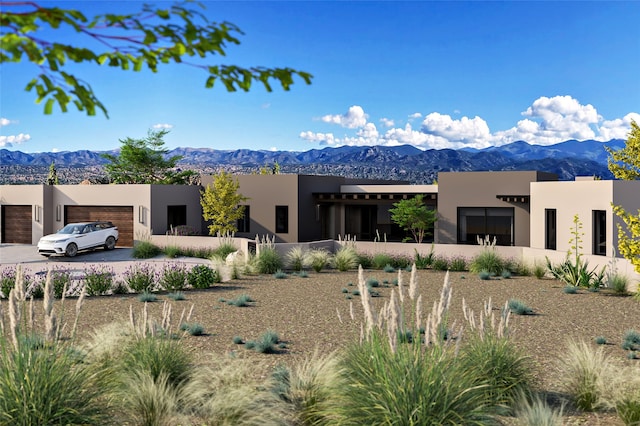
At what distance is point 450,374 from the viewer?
14.9 feet

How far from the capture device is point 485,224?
25.9 meters

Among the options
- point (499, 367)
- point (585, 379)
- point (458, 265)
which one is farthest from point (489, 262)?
point (499, 367)

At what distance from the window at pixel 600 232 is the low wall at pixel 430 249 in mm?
775

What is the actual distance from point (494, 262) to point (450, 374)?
15.0 metres

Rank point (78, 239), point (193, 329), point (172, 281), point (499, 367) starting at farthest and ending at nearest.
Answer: point (78, 239) < point (172, 281) < point (193, 329) < point (499, 367)

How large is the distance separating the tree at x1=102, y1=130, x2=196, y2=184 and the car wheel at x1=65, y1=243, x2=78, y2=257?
3517 centimetres

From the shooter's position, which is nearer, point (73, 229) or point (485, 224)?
point (73, 229)

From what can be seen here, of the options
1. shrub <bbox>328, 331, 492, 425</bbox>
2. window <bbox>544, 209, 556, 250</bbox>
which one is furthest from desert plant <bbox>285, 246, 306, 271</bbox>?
shrub <bbox>328, 331, 492, 425</bbox>

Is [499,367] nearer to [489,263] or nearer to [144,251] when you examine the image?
[489,263]

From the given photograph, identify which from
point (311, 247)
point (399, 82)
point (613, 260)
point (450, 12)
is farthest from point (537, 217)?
point (399, 82)

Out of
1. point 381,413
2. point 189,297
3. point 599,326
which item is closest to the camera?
point 381,413

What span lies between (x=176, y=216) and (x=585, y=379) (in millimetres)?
24928

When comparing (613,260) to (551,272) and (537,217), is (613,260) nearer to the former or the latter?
(551,272)

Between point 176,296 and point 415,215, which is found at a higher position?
point 415,215
